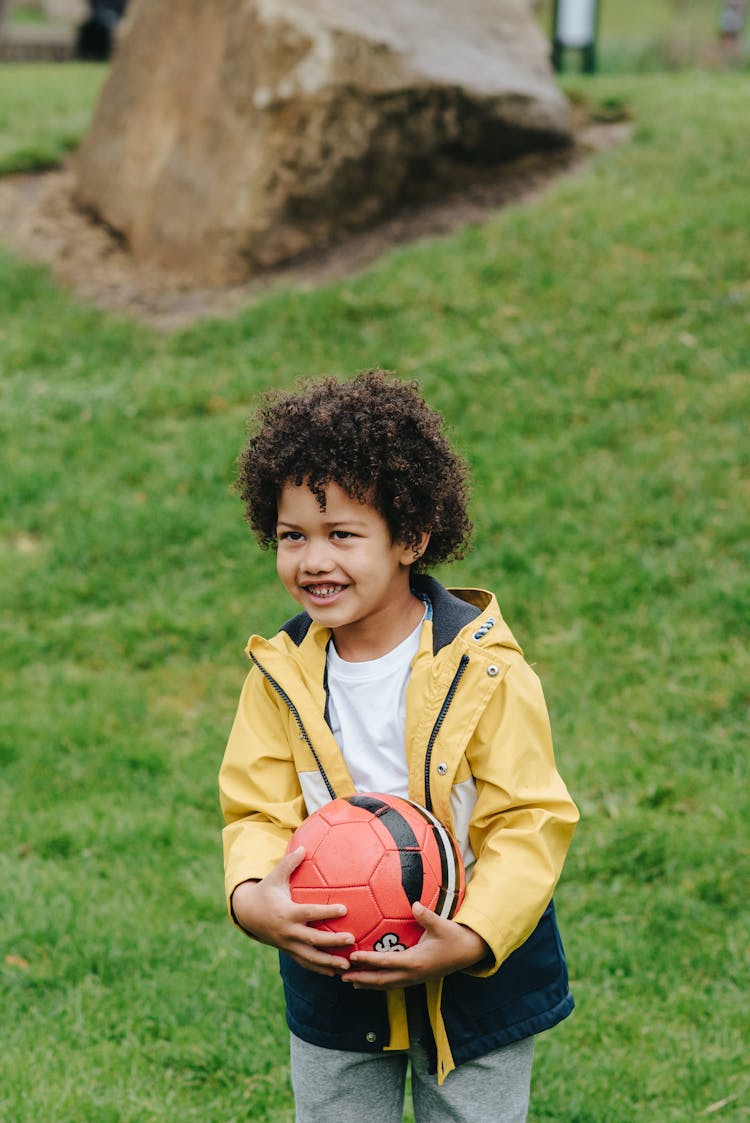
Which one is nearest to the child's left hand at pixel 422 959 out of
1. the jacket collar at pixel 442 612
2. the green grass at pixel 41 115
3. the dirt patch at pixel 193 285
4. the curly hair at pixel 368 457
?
the jacket collar at pixel 442 612

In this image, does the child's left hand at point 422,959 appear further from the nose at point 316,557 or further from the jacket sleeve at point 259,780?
the nose at point 316,557

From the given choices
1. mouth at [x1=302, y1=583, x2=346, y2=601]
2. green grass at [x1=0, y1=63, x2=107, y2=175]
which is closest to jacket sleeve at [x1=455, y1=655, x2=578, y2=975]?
mouth at [x1=302, y1=583, x2=346, y2=601]

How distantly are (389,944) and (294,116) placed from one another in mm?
6996

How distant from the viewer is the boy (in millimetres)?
2500

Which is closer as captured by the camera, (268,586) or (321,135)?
(268,586)

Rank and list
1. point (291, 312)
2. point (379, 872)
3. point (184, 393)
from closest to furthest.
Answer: point (379, 872)
point (184, 393)
point (291, 312)

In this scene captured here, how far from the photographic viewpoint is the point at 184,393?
25.3ft

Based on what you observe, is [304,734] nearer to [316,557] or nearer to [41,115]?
[316,557]

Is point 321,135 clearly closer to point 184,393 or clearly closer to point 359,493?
point 184,393

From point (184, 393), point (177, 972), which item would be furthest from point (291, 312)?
point (177, 972)

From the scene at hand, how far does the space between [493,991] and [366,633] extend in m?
0.74

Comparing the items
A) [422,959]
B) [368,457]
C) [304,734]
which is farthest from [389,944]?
[368,457]

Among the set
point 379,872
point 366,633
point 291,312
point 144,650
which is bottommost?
point 144,650

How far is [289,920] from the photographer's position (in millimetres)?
2404
